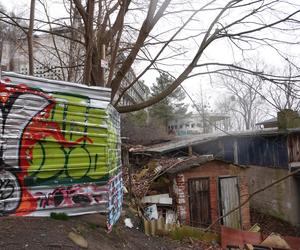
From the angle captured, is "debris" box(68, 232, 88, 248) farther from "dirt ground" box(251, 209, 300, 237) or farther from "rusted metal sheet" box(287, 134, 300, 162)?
"rusted metal sheet" box(287, 134, 300, 162)

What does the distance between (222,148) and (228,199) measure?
5951mm

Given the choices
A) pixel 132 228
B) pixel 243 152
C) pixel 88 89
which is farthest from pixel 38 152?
pixel 243 152

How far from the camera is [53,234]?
19.6 ft

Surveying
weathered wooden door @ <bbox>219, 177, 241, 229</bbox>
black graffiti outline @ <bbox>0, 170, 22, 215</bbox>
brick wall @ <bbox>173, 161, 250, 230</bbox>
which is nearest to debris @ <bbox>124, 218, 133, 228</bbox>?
black graffiti outline @ <bbox>0, 170, 22, 215</bbox>

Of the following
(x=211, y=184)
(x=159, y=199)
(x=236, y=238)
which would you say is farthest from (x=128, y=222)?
(x=211, y=184)

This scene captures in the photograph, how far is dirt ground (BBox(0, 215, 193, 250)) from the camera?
18.2 feet

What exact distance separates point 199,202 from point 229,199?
66.1 inches

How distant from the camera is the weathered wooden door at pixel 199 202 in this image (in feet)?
54.7

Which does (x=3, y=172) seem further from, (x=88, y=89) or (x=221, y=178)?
(x=221, y=178)

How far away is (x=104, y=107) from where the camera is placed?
7.49 meters

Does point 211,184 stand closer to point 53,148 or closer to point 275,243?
point 275,243

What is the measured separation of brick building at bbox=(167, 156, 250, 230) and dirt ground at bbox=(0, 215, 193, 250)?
840 cm

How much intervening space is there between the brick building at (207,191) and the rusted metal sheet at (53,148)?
356 inches

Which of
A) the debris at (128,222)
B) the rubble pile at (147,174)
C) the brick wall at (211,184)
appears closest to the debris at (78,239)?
the debris at (128,222)
